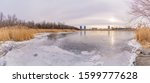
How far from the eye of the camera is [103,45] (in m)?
2.34

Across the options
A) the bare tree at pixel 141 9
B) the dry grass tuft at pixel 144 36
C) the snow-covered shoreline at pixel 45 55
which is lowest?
the snow-covered shoreline at pixel 45 55

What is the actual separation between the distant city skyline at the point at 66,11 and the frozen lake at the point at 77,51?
0.33 ft

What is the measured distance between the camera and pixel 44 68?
2264 millimetres

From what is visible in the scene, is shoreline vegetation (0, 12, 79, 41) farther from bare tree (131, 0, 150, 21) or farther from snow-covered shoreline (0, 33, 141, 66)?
bare tree (131, 0, 150, 21)

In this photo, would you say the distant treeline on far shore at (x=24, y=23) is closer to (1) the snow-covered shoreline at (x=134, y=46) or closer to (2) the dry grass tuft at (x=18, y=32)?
(2) the dry grass tuft at (x=18, y=32)

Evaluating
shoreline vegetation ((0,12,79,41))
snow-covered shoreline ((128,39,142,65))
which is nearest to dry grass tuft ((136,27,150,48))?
snow-covered shoreline ((128,39,142,65))

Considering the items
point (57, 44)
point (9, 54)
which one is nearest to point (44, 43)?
point (57, 44)

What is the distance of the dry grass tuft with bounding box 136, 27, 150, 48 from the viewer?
2.30 metres

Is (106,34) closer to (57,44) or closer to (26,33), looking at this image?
(57,44)

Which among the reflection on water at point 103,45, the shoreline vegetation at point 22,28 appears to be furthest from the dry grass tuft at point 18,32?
the reflection on water at point 103,45

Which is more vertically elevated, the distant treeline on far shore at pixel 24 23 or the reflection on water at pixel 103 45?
the distant treeline on far shore at pixel 24 23

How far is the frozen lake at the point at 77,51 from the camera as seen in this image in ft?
7.54

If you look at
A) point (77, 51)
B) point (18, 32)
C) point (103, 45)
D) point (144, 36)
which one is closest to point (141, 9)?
point (144, 36)

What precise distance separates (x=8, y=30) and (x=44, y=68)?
358 millimetres
